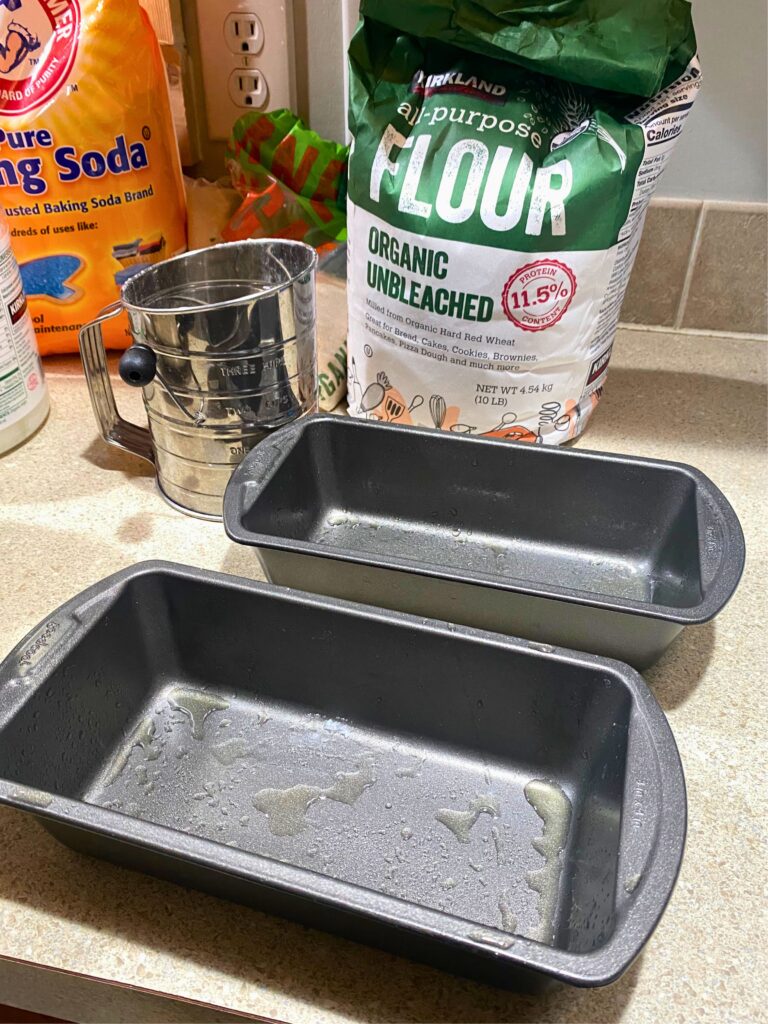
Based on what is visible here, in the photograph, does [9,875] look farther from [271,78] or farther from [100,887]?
[271,78]

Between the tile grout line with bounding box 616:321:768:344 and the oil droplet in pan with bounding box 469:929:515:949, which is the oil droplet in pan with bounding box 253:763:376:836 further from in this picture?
the tile grout line with bounding box 616:321:768:344

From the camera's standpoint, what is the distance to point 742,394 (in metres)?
0.77

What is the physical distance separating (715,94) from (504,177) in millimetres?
321

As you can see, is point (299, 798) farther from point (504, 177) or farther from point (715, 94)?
point (715, 94)

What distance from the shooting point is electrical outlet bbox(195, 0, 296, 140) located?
772mm

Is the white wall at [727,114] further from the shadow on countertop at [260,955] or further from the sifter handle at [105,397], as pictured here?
the shadow on countertop at [260,955]

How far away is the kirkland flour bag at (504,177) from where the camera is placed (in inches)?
21.2

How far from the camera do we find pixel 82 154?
27.1 inches

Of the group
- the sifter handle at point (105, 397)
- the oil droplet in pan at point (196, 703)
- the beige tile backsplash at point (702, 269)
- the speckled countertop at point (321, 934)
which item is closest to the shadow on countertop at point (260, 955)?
the speckled countertop at point (321, 934)

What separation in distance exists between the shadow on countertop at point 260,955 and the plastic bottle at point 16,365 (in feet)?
1.26

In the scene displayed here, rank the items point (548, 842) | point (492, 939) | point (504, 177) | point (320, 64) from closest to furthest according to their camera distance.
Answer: point (492, 939) < point (548, 842) < point (504, 177) < point (320, 64)

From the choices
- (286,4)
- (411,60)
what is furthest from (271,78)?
(411,60)

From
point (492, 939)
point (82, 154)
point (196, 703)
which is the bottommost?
point (196, 703)

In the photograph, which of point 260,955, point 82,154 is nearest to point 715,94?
point 82,154
